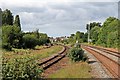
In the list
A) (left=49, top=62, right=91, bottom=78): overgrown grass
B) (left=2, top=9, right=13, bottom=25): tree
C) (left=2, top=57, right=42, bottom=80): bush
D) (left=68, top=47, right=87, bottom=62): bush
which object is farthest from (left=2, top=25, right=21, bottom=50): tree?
(left=2, top=57, right=42, bottom=80): bush

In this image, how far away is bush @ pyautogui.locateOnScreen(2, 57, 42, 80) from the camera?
1269 centimetres

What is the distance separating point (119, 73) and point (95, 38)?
326ft

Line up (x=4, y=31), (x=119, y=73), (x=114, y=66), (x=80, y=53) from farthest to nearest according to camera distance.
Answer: (x=4, y=31), (x=80, y=53), (x=114, y=66), (x=119, y=73)

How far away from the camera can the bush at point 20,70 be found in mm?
12688

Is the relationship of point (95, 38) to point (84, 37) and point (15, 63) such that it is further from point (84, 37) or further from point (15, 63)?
point (15, 63)

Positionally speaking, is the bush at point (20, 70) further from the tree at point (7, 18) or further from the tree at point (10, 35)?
the tree at point (7, 18)

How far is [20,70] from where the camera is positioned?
13.0 metres

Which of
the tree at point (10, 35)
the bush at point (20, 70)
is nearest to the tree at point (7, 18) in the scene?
the tree at point (10, 35)

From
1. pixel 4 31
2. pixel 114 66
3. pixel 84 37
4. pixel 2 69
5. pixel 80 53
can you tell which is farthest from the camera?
pixel 84 37

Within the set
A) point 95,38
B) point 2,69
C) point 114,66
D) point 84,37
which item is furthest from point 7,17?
point 2,69

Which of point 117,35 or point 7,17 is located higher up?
point 7,17

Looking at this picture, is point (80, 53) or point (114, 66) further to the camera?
point (80, 53)

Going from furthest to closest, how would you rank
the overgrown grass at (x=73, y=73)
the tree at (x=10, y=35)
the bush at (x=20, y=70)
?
the tree at (x=10, y=35) < the overgrown grass at (x=73, y=73) < the bush at (x=20, y=70)

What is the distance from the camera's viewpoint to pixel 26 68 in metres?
13.3
